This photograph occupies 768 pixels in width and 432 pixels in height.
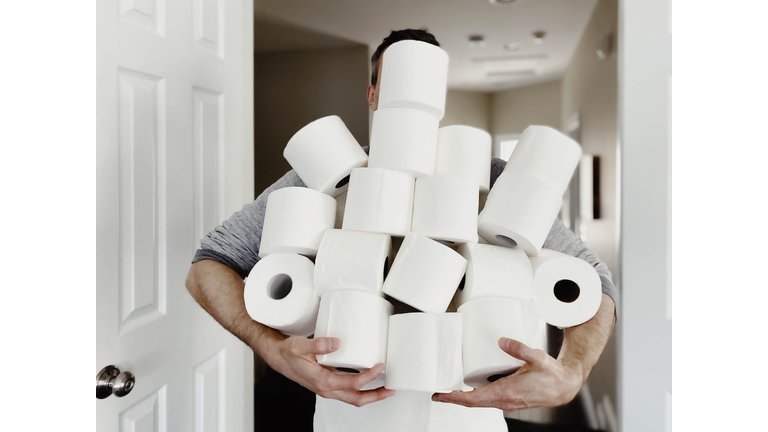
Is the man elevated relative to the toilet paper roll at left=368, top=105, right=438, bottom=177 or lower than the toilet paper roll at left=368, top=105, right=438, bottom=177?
lower

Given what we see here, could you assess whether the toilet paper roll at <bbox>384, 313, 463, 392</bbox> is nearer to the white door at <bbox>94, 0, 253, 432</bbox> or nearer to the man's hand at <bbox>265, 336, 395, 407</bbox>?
the man's hand at <bbox>265, 336, 395, 407</bbox>

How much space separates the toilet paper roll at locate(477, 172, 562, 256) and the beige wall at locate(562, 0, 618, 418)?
0.73 meters

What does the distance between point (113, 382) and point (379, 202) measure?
0.65 m

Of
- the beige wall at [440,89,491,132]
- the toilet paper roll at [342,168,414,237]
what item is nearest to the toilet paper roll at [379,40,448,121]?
the toilet paper roll at [342,168,414,237]

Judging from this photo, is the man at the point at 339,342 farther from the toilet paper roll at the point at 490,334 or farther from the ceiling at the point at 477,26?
the ceiling at the point at 477,26

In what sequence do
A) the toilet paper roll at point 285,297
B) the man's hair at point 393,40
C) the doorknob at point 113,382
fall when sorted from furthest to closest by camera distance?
the man's hair at point 393,40 → the doorknob at point 113,382 → the toilet paper roll at point 285,297

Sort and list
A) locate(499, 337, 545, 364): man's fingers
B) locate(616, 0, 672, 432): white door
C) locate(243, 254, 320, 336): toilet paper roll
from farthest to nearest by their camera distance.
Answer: locate(616, 0, 672, 432): white door, locate(243, 254, 320, 336): toilet paper roll, locate(499, 337, 545, 364): man's fingers

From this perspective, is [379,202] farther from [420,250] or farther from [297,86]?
[297,86]

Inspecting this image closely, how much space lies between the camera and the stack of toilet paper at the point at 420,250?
0.65 m

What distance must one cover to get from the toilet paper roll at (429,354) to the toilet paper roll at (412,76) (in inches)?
13.9

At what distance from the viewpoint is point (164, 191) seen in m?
1.03

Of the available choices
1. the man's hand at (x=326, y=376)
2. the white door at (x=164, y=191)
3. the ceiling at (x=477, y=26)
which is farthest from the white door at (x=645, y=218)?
the white door at (x=164, y=191)

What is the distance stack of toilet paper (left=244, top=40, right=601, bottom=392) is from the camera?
2.12 ft

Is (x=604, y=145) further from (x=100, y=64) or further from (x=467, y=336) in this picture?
(x=100, y=64)
